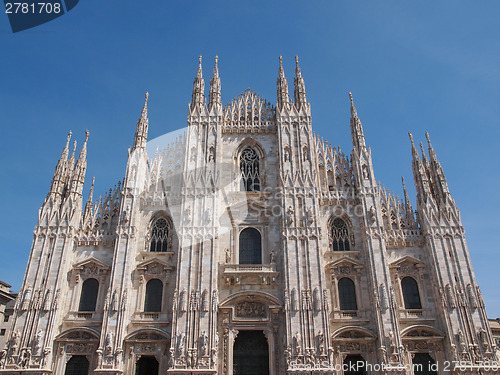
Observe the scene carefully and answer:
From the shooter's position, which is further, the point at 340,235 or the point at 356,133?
the point at 356,133

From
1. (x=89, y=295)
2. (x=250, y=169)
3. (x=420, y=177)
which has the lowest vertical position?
(x=89, y=295)

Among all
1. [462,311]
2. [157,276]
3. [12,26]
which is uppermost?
[12,26]

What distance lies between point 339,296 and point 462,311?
6993 millimetres

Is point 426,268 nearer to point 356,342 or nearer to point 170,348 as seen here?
point 356,342

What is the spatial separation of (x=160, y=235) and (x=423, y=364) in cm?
1783

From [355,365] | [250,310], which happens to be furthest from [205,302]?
[355,365]

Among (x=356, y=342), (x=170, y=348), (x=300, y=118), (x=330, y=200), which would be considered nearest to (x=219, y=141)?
(x=300, y=118)

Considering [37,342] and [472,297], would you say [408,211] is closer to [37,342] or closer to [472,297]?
[472,297]

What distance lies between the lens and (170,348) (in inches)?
917

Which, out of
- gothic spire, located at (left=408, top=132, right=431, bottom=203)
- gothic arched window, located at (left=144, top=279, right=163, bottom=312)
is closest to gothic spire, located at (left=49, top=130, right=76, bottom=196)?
gothic arched window, located at (left=144, top=279, right=163, bottom=312)

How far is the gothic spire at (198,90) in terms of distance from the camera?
1240 inches

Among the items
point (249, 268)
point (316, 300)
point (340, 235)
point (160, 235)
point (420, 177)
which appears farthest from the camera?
point (420, 177)

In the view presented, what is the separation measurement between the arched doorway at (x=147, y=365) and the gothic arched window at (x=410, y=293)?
1548 centimetres

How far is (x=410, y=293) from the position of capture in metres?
25.8
